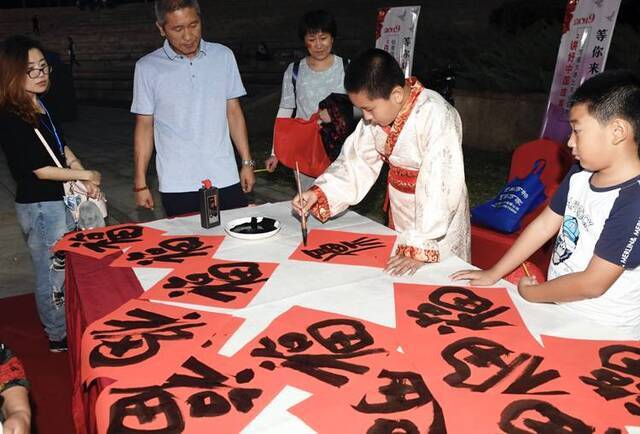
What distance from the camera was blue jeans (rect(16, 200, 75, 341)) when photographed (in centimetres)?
274

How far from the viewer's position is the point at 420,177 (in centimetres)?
206

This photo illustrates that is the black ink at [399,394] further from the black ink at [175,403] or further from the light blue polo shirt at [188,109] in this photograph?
the light blue polo shirt at [188,109]

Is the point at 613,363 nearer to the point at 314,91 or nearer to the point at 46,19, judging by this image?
the point at 314,91

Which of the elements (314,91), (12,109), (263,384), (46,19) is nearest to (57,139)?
(12,109)

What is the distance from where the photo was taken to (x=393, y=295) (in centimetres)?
167

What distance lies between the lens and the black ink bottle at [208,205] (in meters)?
2.28

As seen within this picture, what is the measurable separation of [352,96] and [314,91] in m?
1.66

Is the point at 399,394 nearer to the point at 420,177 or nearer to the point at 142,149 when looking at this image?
the point at 420,177

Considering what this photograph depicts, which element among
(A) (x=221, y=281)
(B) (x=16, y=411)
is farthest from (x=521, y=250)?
(B) (x=16, y=411)

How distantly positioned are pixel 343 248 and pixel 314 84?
1798mm

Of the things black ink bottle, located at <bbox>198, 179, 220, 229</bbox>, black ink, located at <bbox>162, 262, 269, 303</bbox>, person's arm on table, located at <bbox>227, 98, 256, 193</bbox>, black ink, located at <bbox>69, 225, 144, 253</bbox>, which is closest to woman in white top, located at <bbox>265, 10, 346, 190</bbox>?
person's arm on table, located at <bbox>227, 98, 256, 193</bbox>

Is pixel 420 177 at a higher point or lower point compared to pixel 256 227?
higher

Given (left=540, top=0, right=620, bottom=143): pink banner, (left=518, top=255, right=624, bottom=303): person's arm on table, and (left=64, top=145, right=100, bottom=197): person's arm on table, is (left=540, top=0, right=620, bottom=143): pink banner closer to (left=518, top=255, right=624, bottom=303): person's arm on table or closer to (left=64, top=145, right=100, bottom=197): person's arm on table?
(left=518, top=255, right=624, bottom=303): person's arm on table

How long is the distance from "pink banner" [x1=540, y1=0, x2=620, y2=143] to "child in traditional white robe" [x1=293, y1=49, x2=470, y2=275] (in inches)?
97.4
